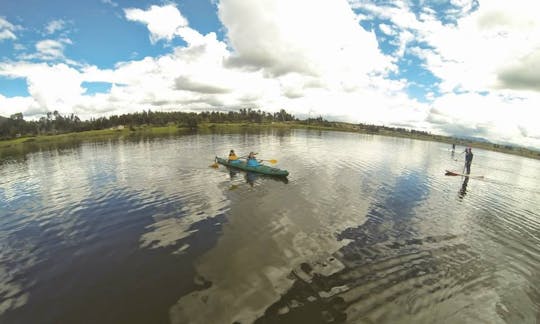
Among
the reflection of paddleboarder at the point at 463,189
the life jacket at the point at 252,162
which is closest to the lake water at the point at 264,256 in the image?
the reflection of paddleboarder at the point at 463,189

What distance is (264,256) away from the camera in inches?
639

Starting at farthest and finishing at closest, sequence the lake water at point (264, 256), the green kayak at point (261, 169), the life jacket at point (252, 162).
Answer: the life jacket at point (252, 162), the green kayak at point (261, 169), the lake water at point (264, 256)

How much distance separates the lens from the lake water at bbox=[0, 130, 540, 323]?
478 inches

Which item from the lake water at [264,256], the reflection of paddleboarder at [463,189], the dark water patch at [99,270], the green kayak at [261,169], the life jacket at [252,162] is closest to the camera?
the dark water patch at [99,270]

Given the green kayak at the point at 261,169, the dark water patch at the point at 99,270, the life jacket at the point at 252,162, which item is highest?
the life jacket at the point at 252,162

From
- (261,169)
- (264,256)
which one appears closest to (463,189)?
(261,169)

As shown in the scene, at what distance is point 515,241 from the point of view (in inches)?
802

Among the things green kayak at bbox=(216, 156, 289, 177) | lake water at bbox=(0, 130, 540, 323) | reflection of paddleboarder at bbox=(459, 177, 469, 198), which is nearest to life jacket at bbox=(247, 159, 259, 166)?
green kayak at bbox=(216, 156, 289, 177)

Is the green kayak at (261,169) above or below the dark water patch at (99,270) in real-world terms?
above

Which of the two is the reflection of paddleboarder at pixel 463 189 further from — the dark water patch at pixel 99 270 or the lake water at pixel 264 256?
the dark water patch at pixel 99 270

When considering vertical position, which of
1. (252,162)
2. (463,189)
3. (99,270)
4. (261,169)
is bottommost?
(99,270)

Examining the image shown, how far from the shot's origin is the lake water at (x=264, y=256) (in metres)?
12.1

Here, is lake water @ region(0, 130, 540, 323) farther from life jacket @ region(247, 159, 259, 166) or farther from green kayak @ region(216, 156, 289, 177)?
life jacket @ region(247, 159, 259, 166)

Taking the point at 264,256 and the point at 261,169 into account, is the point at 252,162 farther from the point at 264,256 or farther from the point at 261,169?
the point at 264,256
